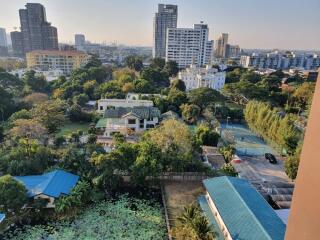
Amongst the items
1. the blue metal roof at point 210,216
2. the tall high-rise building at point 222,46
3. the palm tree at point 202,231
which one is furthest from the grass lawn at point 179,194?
the tall high-rise building at point 222,46

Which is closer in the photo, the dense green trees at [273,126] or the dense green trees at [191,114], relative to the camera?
the dense green trees at [273,126]

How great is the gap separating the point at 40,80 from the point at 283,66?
74.6 meters

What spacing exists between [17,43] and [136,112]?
240 ft

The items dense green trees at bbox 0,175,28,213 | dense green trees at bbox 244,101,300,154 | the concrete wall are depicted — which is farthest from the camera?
dense green trees at bbox 244,101,300,154

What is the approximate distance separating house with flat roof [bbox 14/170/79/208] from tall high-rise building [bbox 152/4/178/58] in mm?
74698

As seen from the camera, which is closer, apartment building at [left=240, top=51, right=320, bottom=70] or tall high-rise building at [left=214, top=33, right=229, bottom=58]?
apartment building at [left=240, top=51, right=320, bottom=70]

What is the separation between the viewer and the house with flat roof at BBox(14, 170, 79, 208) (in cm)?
1185

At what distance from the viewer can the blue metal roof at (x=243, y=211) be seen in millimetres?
8797

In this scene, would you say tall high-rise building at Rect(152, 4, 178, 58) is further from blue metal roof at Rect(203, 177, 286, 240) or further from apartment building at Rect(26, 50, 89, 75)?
blue metal roof at Rect(203, 177, 286, 240)

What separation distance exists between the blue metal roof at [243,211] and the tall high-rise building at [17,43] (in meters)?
82.3

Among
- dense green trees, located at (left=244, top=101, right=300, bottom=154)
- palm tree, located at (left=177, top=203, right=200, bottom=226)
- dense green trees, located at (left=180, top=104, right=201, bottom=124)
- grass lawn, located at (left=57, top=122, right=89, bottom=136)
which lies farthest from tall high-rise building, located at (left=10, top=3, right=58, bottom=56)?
palm tree, located at (left=177, top=203, right=200, bottom=226)

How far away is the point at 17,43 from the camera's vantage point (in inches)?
3098

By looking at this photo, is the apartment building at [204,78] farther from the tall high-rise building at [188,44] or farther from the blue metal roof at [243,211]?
the blue metal roof at [243,211]

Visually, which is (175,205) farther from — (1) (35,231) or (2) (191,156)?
(1) (35,231)
